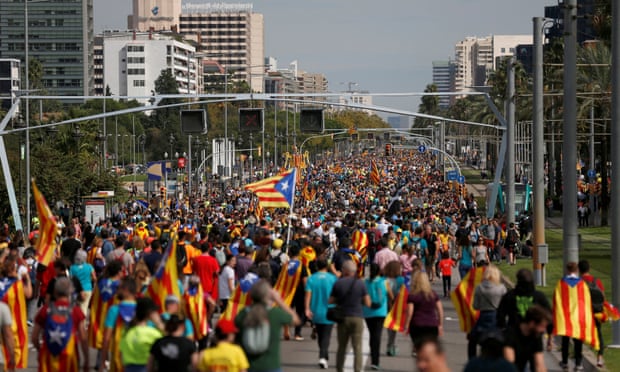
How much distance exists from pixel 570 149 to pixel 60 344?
39.5 ft

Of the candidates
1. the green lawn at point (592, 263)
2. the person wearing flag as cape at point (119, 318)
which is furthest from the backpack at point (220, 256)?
the person wearing flag as cape at point (119, 318)

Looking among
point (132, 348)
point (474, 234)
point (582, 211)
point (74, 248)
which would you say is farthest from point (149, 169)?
point (132, 348)

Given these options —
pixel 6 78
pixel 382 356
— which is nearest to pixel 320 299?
pixel 382 356

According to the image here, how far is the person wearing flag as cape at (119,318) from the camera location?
13594 millimetres

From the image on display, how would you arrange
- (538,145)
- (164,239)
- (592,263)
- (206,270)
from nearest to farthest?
(206,270), (164,239), (538,145), (592,263)

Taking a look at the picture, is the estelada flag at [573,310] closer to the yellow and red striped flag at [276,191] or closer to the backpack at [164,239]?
the backpack at [164,239]

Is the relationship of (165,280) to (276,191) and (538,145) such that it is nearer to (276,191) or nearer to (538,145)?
(276,191)

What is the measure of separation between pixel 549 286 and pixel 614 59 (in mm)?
10829

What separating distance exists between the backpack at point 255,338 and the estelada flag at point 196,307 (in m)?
5.35

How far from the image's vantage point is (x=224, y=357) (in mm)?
10336

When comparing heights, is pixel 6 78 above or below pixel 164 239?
above

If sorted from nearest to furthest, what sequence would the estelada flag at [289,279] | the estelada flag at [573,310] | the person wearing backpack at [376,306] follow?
the estelada flag at [573,310] → the person wearing backpack at [376,306] → the estelada flag at [289,279]

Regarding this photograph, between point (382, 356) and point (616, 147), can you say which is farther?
point (616, 147)

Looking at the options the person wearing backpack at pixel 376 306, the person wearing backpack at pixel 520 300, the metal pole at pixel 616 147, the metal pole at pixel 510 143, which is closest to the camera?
the person wearing backpack at pixel 520 300
